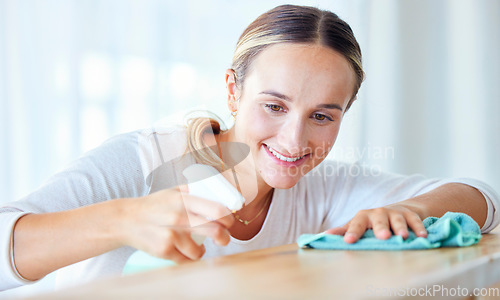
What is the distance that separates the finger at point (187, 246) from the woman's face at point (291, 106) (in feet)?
1.57

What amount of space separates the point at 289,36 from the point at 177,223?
2.03 feet

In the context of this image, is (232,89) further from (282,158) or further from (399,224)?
(399,224)

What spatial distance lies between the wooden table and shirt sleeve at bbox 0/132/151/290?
0.32 m

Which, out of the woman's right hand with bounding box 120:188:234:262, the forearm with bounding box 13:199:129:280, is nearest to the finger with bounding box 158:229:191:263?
the woman's right hand with bounding box 120:188:234:262

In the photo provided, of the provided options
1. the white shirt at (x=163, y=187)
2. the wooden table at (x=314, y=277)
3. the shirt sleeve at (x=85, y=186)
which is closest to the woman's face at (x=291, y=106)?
the white shirt at (x=163, y=187)

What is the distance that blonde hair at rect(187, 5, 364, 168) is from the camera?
1062 millimetres

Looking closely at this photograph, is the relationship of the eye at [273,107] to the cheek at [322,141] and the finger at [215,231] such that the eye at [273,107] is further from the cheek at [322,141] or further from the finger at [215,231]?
the finger at [215,231]

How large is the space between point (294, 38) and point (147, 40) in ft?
4.41

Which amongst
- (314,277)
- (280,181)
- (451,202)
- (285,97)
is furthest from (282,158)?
(314,277)

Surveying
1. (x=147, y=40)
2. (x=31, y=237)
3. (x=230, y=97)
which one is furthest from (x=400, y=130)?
(x=31, y=237)

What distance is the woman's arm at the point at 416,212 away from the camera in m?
0.73

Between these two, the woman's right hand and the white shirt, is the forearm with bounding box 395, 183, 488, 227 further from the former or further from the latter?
the woman's right hand

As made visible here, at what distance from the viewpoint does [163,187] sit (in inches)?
30.0

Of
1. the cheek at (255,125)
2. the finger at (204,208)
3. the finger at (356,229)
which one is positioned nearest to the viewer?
the finger at (204,208)
